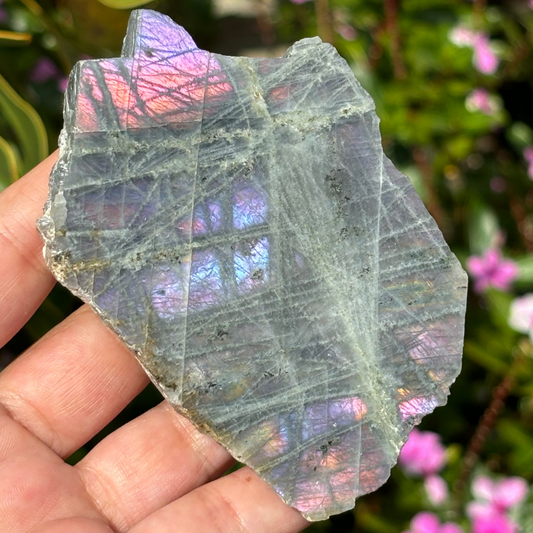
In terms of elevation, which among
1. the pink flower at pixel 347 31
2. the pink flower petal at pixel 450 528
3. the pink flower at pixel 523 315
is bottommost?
the pink flower petal at pixel 450 528

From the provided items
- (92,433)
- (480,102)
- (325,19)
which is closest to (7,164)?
(92,433)

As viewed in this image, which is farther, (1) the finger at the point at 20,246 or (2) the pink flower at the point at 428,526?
(2) the pink flower at the point at 428,526

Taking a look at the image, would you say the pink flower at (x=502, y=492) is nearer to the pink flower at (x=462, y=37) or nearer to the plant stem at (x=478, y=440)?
the plant stem at (x=478, y=440)

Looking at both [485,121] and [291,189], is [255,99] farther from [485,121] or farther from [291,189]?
[485,121]

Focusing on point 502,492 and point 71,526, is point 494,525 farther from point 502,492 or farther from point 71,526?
point 71,526

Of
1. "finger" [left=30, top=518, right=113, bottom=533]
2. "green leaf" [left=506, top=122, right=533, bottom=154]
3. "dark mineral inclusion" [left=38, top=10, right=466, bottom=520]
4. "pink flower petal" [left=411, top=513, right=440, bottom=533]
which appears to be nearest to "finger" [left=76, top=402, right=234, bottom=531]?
"finger" [left=30, top=518, right=113, bottom=533]

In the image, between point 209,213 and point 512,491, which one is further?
point 512,491

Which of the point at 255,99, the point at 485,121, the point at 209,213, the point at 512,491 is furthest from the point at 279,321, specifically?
the point at 485,121

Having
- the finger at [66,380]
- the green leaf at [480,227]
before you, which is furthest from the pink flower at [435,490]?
the finger at [66,380]
